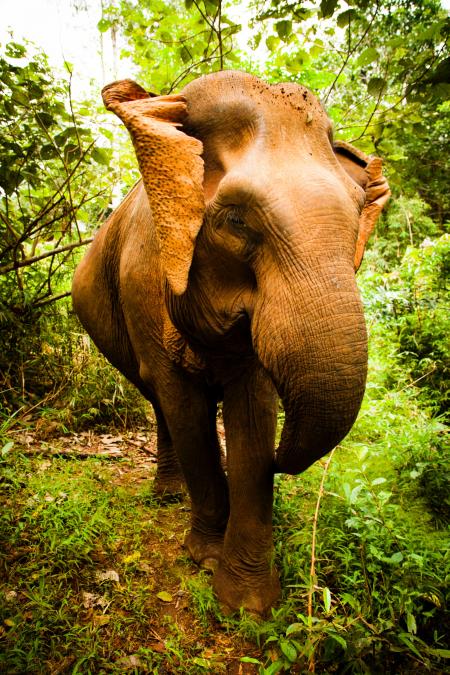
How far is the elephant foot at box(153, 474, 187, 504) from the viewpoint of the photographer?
340 cm

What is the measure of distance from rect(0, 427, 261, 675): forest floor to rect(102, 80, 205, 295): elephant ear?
1.57 meters

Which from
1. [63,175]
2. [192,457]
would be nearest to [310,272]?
[192,457]

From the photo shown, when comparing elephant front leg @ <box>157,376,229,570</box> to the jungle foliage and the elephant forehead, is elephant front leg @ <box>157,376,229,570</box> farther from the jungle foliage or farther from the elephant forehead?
the elephant forehead

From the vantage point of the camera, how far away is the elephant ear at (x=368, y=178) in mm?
2068

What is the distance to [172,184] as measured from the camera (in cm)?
171

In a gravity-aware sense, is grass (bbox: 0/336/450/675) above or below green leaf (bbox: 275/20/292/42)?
below

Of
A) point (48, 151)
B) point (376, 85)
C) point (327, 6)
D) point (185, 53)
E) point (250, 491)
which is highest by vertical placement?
point (185, 53)

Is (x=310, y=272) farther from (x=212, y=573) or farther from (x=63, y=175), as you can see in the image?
(x=63, y=175)

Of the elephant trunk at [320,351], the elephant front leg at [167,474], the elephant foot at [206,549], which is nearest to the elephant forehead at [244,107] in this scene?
the elephant trunk at [320,351]

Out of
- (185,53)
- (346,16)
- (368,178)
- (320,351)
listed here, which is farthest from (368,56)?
(320,351)

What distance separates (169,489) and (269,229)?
8.15 feet

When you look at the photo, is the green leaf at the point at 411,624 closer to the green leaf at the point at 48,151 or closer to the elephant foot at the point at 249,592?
the elephant foot at the point at 249,592

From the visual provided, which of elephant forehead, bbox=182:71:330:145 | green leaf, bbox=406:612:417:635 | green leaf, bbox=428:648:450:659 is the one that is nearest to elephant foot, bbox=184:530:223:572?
green leaf, bbox=406:612:417:635

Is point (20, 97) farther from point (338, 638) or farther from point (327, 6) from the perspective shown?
point (338, 638)
